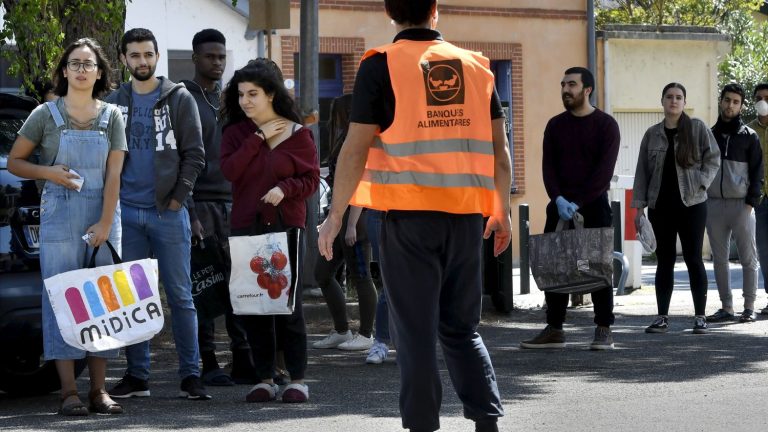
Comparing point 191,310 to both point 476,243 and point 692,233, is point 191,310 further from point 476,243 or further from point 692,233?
point 692,233

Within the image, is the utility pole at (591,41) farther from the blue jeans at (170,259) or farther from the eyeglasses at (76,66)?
the eyeglasses at (76,66)

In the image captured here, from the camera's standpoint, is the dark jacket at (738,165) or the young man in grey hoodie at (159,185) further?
the dark jacket at (738,165)

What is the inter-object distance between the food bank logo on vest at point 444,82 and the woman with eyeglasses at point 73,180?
8.33 ft

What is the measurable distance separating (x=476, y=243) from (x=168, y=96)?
294 centimetres

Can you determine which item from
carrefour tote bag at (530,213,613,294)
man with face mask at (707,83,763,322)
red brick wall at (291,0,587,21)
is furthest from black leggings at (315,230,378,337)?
red brick wall at (291,0,587,21)

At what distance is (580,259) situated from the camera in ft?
36.5

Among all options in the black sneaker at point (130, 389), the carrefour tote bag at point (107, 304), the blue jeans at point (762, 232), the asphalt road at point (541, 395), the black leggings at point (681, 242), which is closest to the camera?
the asphalt road at point (541, 395)

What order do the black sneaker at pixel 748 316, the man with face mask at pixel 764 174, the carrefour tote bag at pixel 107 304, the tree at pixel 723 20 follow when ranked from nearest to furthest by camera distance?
the carrefour tote bag at pixel 107 304 → the black sneaker at pixel 748 316 → the man with face mask at pixel 764 174 → the tree at pixel 723 20

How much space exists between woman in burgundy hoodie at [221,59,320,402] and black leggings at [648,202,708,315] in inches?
178

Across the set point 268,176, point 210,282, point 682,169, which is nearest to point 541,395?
point 268,176

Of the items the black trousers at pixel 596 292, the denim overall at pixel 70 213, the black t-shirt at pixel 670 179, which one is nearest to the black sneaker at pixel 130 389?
the denim overall at pixel 70 213

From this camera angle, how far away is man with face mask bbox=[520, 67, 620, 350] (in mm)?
11062

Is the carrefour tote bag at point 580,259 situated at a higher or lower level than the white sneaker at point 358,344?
higher

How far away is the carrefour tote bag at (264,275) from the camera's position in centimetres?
830
